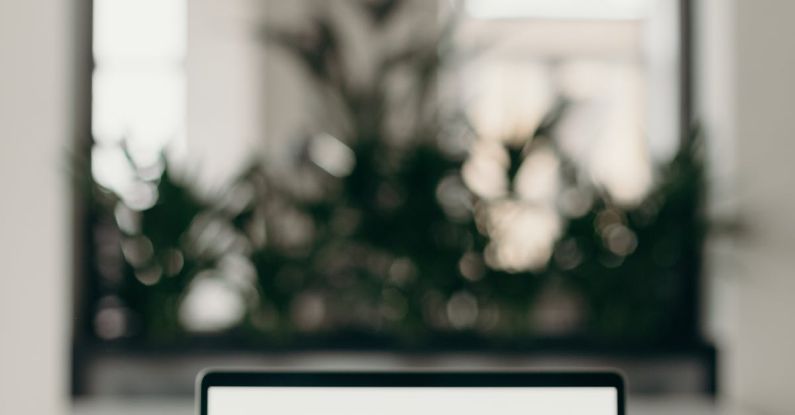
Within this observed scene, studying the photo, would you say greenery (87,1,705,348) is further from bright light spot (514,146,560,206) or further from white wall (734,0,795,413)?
white wall (734,0,795,413)

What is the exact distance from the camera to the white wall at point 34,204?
1.89m

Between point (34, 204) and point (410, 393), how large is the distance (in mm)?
1348

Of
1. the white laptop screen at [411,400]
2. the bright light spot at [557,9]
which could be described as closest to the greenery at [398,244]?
the white laptop screen at [411,400]

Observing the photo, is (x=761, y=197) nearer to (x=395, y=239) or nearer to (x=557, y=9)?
(x=395, y=239)

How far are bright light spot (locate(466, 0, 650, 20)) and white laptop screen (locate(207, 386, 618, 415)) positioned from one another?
2676 millimetres

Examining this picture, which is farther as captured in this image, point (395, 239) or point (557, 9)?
point (557, 9)

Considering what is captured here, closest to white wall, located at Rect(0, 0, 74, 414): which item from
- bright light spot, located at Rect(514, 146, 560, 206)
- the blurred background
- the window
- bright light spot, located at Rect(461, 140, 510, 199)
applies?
the blurred background

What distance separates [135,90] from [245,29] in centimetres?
61

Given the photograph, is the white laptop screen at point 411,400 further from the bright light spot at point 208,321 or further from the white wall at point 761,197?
the white wall at point 761,197

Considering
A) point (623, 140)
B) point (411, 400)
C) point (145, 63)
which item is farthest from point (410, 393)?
point (623, 140)

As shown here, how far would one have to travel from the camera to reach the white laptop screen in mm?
930

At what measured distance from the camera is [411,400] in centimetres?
94

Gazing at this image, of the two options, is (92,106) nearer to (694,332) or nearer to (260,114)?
(260,114)

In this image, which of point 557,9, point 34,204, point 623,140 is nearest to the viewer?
point 34,204
